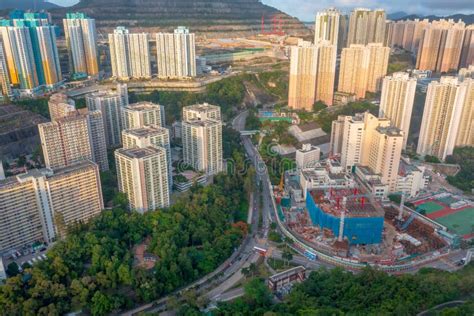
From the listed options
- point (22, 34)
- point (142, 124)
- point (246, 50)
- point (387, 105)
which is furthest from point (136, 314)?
point (246, 50)

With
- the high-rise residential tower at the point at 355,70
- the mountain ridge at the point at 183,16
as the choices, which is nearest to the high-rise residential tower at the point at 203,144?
the high-rise residential tower at the point at 355,70

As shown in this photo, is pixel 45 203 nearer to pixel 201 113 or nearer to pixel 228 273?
pixel 228 273

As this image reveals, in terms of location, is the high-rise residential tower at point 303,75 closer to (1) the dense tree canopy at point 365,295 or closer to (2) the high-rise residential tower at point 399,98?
(2) the high-rise residential tower at point 399,98

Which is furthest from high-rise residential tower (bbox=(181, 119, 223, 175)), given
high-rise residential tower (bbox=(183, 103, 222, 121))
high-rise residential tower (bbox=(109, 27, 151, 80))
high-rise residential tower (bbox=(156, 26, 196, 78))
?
high-rise residential tower (bbox=(109, 27, 151, 80))

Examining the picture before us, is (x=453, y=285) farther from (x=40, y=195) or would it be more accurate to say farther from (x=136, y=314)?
(x=40, y=195)

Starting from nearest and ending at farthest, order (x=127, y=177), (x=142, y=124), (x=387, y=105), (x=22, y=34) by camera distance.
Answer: (x=127, y=177), (x=142, y=124), (x=387, y=105), (x=22, y=34)
